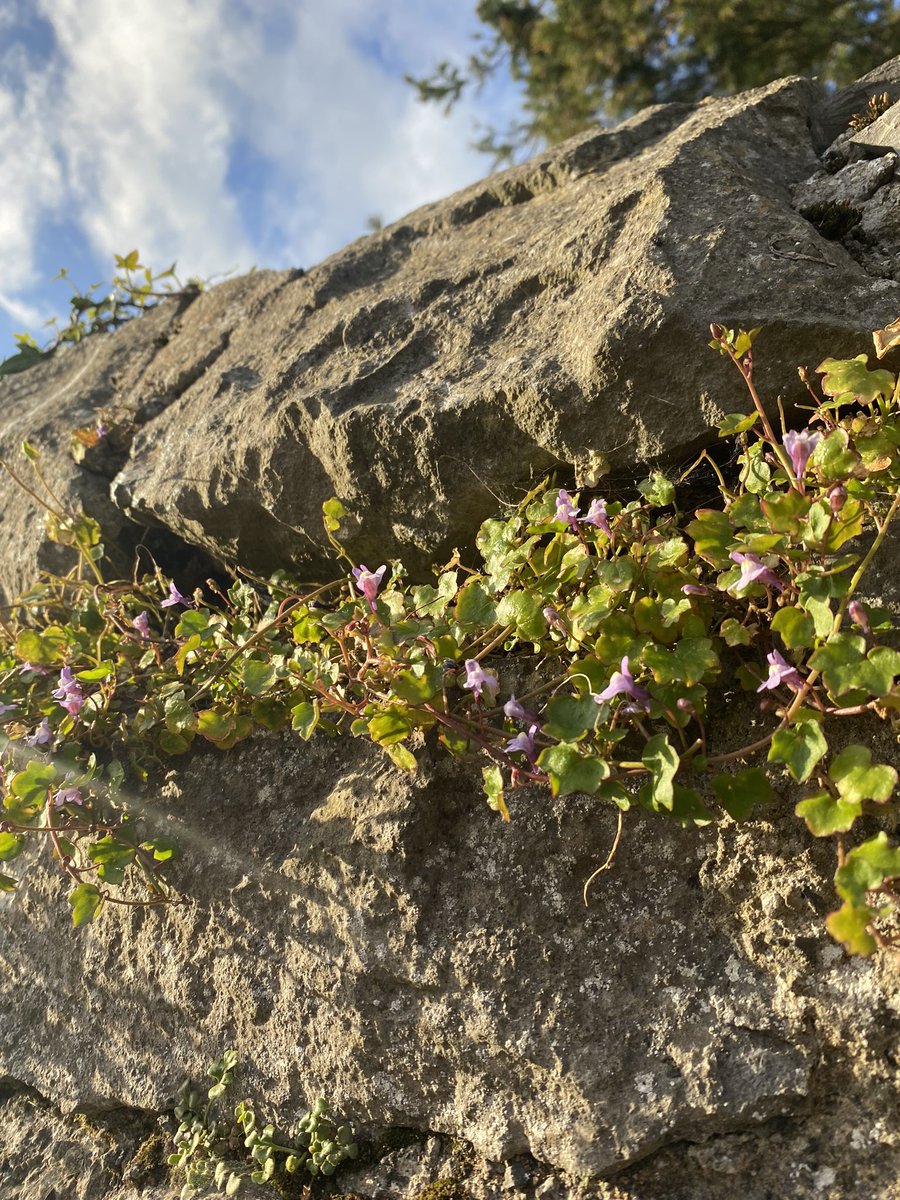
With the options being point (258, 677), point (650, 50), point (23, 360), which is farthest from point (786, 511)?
point (650, 50)

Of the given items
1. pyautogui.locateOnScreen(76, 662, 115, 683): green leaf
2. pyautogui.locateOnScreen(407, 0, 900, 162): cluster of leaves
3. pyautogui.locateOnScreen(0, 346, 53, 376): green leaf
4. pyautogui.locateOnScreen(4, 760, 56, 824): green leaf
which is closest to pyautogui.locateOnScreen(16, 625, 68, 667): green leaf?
pyautogui.locateOnScreen(76, 662, 115, 683): green leaf

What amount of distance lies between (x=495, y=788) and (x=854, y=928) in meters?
0.67

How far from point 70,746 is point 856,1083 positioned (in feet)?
6.34

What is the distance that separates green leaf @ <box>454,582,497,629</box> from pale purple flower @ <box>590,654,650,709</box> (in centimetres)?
31

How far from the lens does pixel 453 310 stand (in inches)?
93.9

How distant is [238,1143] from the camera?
1890 millimetres

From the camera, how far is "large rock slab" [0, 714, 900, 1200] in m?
1.41

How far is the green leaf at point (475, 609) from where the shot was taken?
170cm

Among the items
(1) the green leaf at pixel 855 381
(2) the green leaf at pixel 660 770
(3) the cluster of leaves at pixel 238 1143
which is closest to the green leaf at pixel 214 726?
(3) the cluster of leaves at pixel 238 1143

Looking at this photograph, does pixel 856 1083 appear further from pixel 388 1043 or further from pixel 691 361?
pixel 691 361

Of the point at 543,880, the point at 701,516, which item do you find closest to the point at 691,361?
the point at 701,516

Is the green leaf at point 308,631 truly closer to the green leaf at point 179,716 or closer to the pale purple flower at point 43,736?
the green leaf at point 179,716

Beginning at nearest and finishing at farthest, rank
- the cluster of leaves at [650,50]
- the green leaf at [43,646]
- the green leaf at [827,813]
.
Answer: the green leaf at [827,813] → the green leaf at [43,646] → the cluster of leaves at [650,50]

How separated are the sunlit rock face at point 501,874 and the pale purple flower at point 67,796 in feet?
0.59
